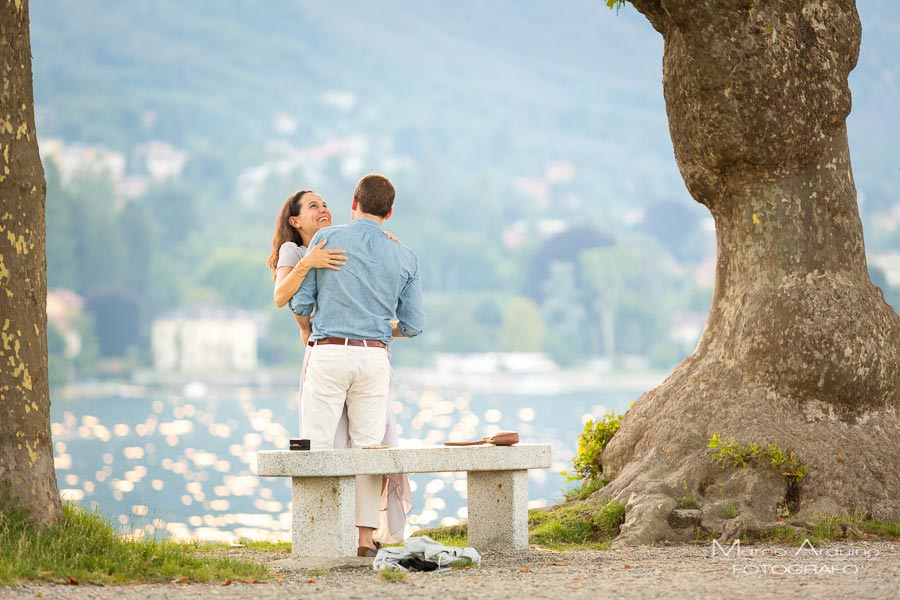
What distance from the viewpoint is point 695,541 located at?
339 inches

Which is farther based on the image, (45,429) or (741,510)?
(741,510)

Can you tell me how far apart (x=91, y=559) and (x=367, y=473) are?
1.49 meters

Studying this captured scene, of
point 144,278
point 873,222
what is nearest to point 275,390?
point 144,278

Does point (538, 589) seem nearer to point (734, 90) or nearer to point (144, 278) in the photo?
point (734, 90)

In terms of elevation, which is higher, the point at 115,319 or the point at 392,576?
the point at 115,319

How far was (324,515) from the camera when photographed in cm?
701

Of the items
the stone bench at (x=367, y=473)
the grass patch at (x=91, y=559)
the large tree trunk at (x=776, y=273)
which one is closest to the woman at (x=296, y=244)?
the stone bench at (x=367, y=473)

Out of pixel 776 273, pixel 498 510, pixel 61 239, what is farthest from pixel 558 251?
pixel 498 510

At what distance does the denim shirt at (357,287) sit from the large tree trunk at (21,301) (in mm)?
1428

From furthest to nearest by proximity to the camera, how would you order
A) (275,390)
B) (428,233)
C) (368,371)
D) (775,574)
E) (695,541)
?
(428,233), (275,390), (695,541), (368,371), (775,574)

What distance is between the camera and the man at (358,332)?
7320 mm

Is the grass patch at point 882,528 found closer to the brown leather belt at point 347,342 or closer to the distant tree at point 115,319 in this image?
the brown leather belt at point 347,342

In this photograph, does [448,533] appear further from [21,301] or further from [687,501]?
[21,301]

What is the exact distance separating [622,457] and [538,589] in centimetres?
384
